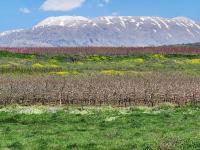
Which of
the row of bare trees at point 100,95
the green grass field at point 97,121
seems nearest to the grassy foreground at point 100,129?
the green grass field at point 97,121

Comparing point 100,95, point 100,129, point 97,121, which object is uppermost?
point 100,129

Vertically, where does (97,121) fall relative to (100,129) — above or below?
below

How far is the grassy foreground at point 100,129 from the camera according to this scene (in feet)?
80.2

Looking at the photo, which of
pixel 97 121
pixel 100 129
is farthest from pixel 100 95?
pixel 100 129

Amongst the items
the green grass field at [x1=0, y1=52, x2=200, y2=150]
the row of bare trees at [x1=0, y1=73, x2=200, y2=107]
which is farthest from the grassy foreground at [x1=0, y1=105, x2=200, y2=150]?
the row of bare trees at [x1=0, y1=73, x2=200, y2=107]

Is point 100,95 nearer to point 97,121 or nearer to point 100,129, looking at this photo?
point 97,121

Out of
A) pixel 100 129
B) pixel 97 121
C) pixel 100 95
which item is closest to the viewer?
pixel 100 129

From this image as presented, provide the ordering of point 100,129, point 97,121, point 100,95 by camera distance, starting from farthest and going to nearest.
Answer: point 100,95
point 97,121
point 100,129

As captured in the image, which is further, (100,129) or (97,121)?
(97,121)

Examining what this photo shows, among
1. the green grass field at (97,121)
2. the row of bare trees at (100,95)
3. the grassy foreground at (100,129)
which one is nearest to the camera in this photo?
the grassy foreground at (100,129)

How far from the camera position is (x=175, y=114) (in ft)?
119

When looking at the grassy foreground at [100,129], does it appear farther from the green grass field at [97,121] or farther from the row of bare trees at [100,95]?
the row of bare trees at [100,95]

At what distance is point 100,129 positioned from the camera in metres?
29.7

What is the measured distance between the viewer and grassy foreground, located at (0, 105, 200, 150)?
24.4 metres
